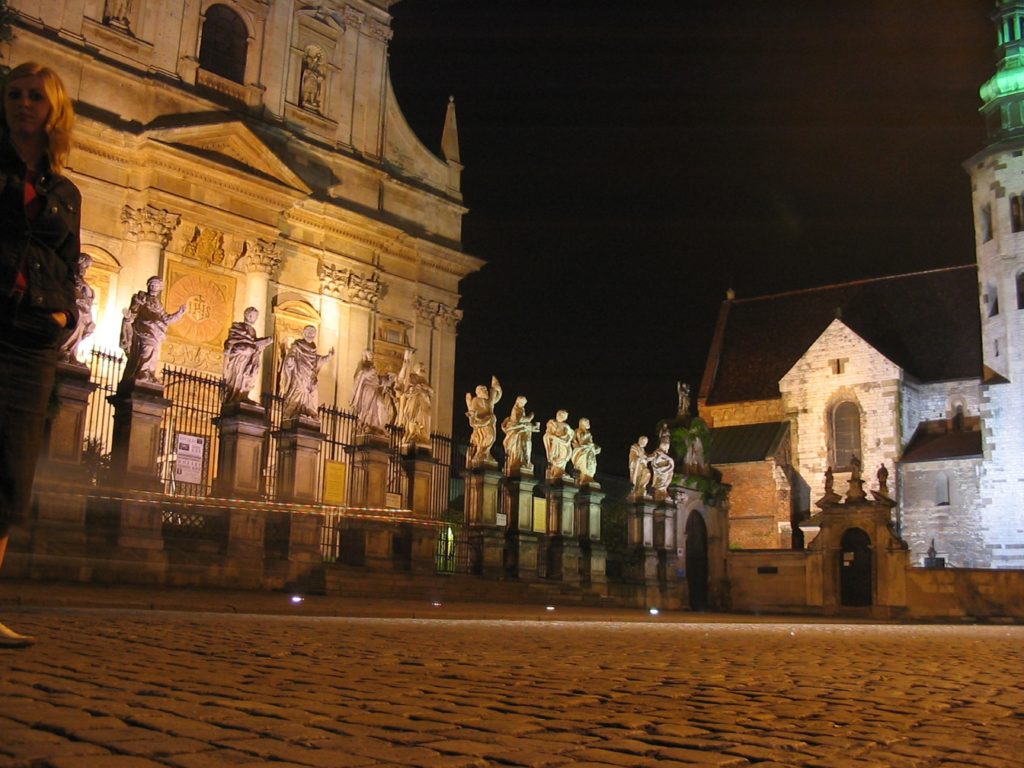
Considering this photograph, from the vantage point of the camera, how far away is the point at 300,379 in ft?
63.2

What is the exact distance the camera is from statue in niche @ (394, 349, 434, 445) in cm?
2188

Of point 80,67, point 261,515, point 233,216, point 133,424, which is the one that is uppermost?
point 80,67

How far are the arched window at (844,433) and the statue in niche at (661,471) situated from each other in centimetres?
2159

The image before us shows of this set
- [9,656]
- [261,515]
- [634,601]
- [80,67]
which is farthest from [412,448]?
[9,656]

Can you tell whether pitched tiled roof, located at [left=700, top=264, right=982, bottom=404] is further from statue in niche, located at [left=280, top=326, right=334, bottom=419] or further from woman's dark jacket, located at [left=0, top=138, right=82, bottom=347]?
woman's dark jacket, located at [left=0, top=138, right=82, bottom=347]

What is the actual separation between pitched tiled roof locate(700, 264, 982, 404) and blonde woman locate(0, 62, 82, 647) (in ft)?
157

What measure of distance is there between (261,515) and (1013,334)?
36.3m

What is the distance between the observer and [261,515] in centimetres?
1738

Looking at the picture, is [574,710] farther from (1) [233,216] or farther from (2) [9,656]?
(1) [233,216]

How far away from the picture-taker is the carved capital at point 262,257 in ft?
91.6

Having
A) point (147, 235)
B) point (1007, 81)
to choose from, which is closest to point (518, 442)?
point (147, 235)

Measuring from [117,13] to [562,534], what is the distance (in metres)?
17.0

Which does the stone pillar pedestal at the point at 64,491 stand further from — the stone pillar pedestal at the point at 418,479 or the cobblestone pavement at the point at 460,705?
the stone pillar pedestal at the point at 418,479

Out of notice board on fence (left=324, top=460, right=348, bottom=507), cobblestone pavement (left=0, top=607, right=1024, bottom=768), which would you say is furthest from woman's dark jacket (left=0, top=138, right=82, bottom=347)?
notice board on fence (left=324, top=460, right=348, bottom=507)
